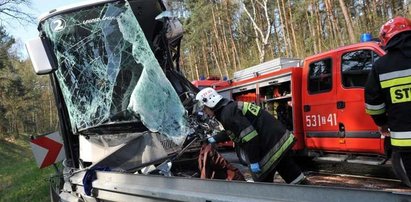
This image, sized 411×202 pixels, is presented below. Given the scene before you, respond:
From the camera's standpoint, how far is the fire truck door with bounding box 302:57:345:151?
7.70 metres

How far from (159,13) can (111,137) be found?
1853 mm

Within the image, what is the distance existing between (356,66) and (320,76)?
31.3 inches

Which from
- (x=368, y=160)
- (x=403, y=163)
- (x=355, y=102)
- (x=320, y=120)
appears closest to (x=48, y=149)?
(x=320, y=120)

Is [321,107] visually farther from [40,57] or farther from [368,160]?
[40,57]

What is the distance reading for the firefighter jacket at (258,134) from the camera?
4832 millimetres

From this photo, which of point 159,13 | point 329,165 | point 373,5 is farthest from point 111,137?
point 373,5

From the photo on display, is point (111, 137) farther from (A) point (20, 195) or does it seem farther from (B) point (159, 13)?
(A) point (20, 195)

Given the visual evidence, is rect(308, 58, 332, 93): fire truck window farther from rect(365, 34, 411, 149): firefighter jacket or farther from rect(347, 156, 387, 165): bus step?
rect(365, 34, 411, 149): firefighter jacket

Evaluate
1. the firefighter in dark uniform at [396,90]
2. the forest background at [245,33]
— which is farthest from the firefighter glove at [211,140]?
the forest background at [245,33]

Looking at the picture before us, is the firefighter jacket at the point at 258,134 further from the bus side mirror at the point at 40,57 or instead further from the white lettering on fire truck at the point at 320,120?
the white lettering on fire truck at the point at 320,120

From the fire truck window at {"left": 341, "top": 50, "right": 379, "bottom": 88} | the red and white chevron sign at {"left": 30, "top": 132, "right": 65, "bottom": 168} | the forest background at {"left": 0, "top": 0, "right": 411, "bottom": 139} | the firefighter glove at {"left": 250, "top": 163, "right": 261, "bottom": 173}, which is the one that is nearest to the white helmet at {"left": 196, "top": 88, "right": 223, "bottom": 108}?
the firefighter glove at {"left": 250, "top": 163, "right": 261, "bottom": 173}

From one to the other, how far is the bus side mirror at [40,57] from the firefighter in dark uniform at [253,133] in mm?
1861

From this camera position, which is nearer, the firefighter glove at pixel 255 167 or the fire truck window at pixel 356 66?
the firefighter glove at pixel 255 167

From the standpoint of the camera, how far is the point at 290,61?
10023 millimetres
